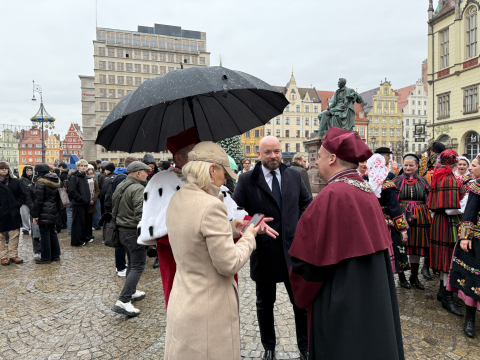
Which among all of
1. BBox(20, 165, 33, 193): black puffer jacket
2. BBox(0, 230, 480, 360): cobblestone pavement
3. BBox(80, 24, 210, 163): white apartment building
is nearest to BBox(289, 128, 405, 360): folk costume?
BBox(0, 230, 480, 360): cobblestone pavement

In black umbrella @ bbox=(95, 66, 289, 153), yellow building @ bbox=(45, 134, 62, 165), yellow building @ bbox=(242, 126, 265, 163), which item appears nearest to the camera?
black umbrella @ bbox=(95, 66, 289, 153)

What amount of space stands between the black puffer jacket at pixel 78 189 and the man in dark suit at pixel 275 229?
266 inches

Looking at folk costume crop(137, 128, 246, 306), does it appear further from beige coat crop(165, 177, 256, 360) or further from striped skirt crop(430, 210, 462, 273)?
striped skirt crop(430, 210, 462, 273)

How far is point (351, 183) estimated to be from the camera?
2014mm

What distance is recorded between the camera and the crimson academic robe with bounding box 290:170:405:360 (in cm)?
186

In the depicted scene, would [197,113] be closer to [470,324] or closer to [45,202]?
[470,324]

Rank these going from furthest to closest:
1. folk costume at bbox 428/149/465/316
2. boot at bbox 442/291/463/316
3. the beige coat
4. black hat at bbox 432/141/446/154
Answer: black hat at bbox 432/141/446/154 → folk costume at bbox 428/149/465/316 → boot at bbox 442/291/463/316 → the beige coat

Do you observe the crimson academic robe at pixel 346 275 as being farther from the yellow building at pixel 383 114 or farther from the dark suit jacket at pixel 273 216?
the yellow building at pixel 383 114

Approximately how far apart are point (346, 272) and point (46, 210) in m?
6.83

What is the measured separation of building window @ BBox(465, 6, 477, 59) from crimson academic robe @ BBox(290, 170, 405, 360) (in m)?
31.9

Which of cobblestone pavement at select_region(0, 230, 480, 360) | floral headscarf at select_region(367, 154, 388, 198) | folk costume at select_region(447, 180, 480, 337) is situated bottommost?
cobblestone pavement at select_region(0, 230, 480, 360)

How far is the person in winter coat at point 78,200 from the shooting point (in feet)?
27.8

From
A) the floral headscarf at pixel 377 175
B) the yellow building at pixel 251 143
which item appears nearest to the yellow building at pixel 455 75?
the floral headscarf at pixel 377 175

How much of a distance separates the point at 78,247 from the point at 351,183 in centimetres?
832
